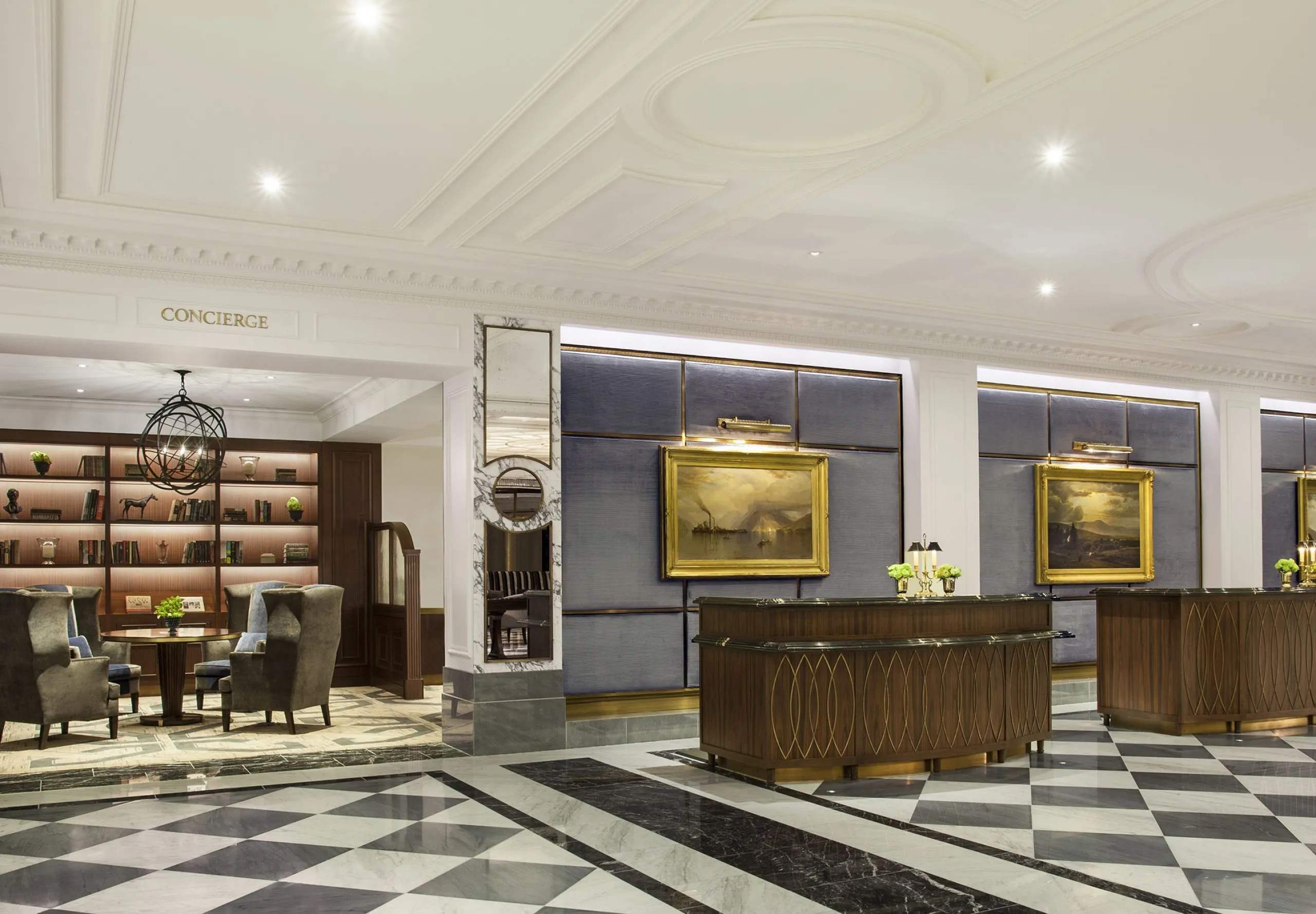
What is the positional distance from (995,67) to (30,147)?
14.9 feet

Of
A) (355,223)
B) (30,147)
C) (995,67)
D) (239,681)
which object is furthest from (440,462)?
(995,67)

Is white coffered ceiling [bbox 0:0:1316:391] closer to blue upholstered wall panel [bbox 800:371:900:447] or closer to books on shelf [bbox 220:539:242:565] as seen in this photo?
blue upholstered wall panel [bbox 800:371:900:447]

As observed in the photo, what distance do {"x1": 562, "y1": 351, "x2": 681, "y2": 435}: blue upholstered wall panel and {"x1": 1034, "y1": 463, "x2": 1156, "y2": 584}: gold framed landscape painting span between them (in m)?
3.84

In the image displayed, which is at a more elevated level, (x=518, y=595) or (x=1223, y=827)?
(x=518, y=595)

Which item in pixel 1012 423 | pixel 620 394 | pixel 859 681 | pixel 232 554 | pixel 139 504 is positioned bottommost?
pixel 859 681

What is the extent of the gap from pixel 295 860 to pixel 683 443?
14.9ft

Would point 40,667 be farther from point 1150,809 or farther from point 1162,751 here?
point 1162,751

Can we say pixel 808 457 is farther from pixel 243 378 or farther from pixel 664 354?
pixel 243 378

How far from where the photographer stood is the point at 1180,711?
816 centimetres

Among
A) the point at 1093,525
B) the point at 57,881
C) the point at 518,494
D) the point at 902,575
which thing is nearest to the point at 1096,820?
the point at 902,575

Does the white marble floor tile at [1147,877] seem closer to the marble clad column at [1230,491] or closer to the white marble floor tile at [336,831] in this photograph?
the white marble floor tile at [336,831]

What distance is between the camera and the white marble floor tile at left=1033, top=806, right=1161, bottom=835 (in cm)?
535

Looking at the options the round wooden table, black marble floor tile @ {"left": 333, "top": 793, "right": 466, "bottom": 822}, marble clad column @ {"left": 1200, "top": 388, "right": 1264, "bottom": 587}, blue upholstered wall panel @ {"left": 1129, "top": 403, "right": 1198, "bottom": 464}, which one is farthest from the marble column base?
marble clad column @ {"left": 1200, "top": 388, "right": 1264, "bottom": 587}

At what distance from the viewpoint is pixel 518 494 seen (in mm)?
7812
